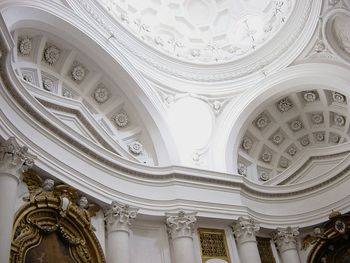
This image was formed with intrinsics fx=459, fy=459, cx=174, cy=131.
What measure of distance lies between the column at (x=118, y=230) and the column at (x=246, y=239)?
130 inches

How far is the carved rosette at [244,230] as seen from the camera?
43.5 ft

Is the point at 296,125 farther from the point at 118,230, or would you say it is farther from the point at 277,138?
the point at 118,230

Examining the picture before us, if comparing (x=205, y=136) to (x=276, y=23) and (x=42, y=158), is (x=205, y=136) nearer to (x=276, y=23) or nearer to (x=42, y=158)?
(x=276, y=23)

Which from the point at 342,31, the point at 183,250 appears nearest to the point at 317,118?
the point at 342,31

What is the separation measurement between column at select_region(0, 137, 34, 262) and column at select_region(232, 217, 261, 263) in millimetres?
6505

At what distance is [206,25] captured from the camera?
1725 cm

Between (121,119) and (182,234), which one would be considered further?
(121,119)

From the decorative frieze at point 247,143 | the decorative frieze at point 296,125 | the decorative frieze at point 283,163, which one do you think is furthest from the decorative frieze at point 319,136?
the decorative frieze at point 247,143

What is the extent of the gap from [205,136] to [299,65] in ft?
13.0

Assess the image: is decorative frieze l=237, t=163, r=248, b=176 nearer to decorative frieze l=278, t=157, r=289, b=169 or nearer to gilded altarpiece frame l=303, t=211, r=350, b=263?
decorative frieze l=278, t=157, r=289, b=169

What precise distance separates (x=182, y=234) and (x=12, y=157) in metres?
5.17

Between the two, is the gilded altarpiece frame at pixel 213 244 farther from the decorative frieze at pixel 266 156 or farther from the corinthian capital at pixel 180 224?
the decorative frieze at pixel 266 156

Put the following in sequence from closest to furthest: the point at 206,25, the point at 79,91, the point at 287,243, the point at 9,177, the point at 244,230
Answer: the point at 9,177
the point at 244,230
the point at 79,91
the point at 287,243
the point at 206,25

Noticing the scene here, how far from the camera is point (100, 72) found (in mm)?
13711
